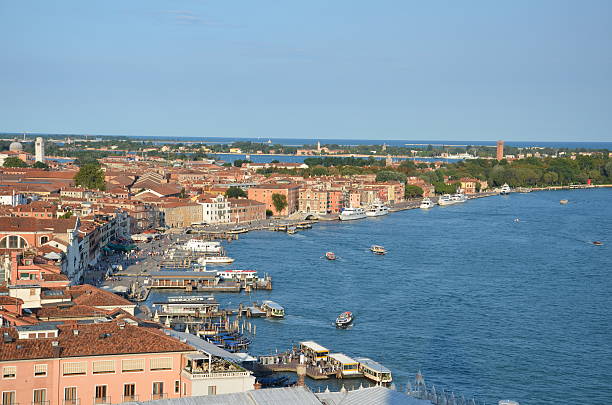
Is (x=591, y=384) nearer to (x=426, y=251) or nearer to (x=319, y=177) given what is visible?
(x=426, y=251)

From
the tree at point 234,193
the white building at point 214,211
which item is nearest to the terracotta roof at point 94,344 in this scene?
the white building at point 214,211

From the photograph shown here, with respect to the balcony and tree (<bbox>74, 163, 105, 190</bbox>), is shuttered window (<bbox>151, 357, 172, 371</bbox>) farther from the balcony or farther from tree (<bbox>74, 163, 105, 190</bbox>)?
tree (<bbox>74, 163, 105, 190</bbox>)

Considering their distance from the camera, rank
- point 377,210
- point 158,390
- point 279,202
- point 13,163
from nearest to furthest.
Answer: point 158,390, point 279,202, point 377,210, point 13,163

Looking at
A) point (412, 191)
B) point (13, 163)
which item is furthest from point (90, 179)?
point (412, 191)

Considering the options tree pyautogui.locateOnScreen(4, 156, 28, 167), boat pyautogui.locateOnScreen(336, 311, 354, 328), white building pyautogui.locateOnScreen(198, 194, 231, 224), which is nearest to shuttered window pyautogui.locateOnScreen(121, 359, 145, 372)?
boat pyautogui.locateOnScreen(336, 311, 354, 328)

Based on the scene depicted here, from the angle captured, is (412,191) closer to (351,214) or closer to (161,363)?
(351,214)

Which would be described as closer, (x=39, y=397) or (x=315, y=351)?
(x=39, y=397)
